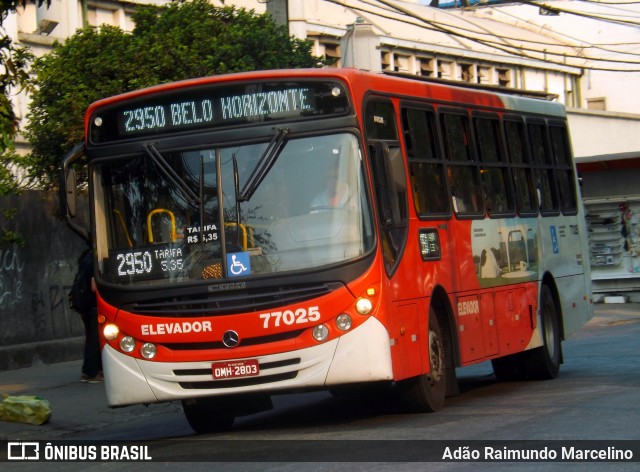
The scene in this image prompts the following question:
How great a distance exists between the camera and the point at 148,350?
979 cm

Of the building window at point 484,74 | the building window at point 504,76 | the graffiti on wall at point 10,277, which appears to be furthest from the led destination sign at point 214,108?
the building window at point 504,76

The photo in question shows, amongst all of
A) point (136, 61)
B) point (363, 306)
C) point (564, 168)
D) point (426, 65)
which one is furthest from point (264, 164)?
point (426, 65)

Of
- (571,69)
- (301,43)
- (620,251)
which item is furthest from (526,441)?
(571,69)

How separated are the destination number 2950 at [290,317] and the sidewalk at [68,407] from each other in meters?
2.50

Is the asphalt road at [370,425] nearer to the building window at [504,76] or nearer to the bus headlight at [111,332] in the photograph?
the bus headlight at [111,332]

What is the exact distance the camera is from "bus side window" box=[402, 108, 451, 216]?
10820 millimetres

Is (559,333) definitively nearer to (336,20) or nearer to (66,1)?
(66,1)

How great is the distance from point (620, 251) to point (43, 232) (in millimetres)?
17634

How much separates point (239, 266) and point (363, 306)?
1025 millimetres

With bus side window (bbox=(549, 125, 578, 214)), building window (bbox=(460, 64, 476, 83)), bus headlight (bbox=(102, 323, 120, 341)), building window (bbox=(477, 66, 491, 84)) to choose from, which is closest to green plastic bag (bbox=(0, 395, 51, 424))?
bus headlight (bbox=(102, 323, 120, 341))

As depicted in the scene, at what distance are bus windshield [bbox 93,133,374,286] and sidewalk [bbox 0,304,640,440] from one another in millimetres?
2383

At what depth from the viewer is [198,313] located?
9.59 m

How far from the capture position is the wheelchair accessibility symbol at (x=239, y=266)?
9508 millimetres

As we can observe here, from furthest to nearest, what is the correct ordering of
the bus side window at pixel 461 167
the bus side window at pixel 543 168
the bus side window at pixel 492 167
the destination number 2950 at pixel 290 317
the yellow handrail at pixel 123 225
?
1. the bus side window at pixel 543 168
2. the bus side window at pixel 492 167
3. the bus side window at pixel 461 167
4. the yellow handrail at pixel 123 225
5. the destination number 2950 at pixel 290 317
